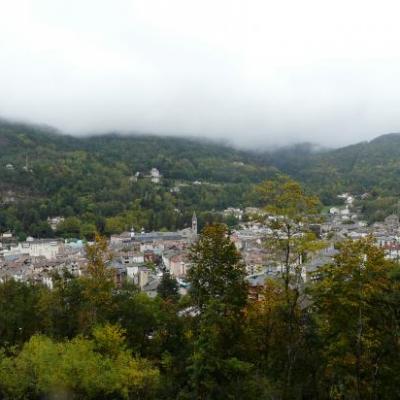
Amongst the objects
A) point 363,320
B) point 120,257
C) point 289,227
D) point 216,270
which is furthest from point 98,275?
point 120,257

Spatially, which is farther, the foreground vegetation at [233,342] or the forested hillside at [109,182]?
the forested hillside at [109,182]

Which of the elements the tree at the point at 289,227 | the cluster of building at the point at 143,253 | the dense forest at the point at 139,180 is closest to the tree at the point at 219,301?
the tree at the point at 289,227

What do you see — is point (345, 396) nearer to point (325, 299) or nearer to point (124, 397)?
point (325, 299)

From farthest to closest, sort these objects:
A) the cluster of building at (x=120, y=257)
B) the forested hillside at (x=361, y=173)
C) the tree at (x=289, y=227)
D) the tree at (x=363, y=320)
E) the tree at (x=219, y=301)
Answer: the forested hillside at (x=361, y=173)
the cluster of building at (x=120, y=257)
the tree at (x=219, y=301)
the tree at (x=289, y=227)
the tree at (x=363, y=320)

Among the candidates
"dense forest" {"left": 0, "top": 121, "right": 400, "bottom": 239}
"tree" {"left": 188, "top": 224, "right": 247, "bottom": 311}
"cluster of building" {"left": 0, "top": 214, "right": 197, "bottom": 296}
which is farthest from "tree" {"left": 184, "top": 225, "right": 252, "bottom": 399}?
"dense forest" {"left": 0, "top": 121, "right": 400, "bottom": 239}

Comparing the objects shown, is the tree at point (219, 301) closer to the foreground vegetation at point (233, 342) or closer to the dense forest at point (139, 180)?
the foreground vegetation at point (233, 342)

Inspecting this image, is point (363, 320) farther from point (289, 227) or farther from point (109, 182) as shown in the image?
point (109, 182)

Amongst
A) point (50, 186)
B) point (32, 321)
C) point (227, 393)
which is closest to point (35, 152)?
point (50, 186)

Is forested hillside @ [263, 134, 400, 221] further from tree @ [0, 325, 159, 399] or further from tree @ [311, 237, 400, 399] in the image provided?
tree @ [311, 237, 400, 399]
